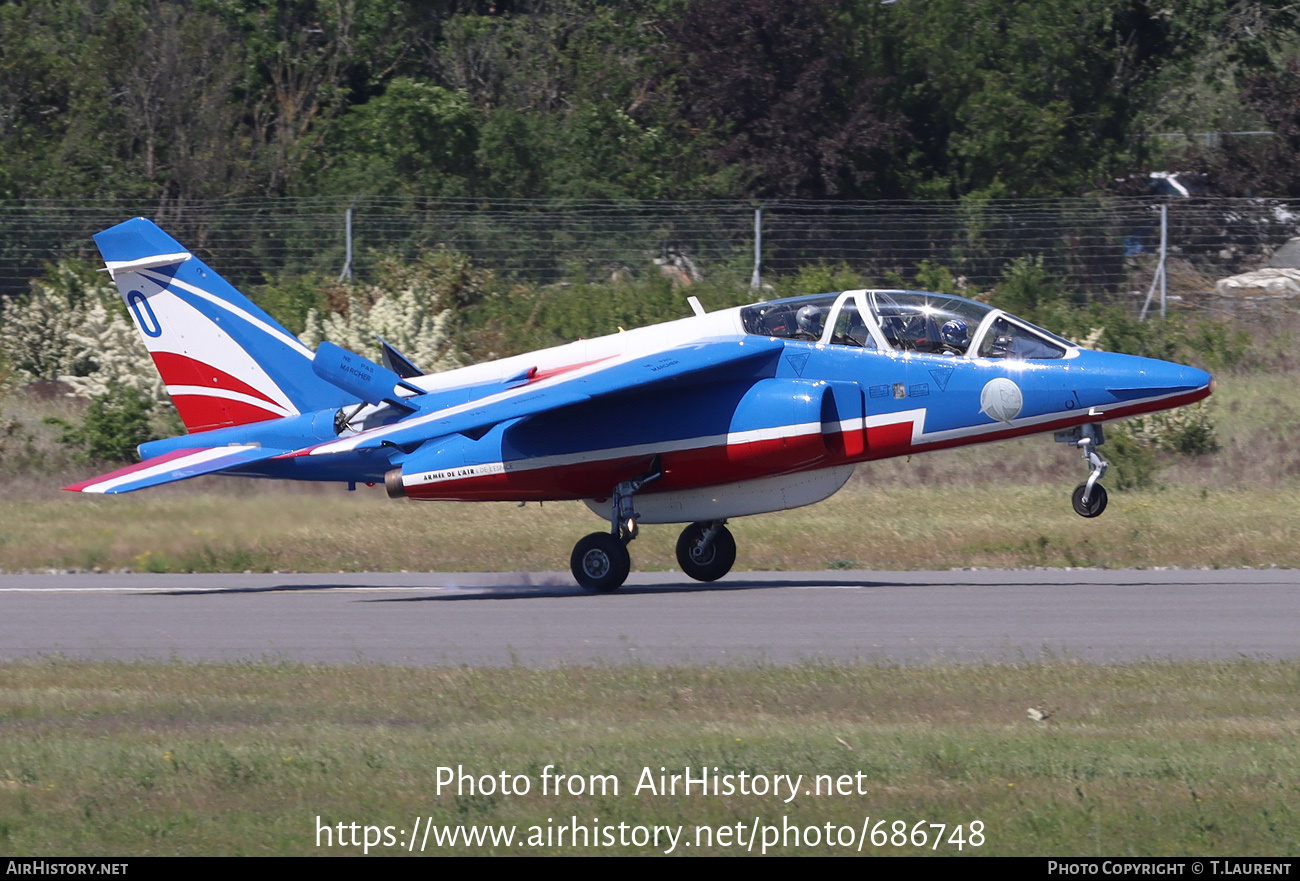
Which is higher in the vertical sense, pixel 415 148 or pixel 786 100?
pixel 786 100

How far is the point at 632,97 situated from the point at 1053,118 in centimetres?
1142

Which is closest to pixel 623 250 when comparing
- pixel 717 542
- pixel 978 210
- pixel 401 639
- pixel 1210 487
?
pixel 978 210

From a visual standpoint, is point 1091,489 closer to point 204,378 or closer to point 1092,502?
point 1092,502

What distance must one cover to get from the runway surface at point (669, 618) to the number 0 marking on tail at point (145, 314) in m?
2.78

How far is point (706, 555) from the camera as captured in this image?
1642 cm

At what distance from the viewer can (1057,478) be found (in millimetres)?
23703

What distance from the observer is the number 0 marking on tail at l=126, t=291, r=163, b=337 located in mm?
17109

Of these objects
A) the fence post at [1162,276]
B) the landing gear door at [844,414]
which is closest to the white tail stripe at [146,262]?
the landing gear door at [844,414]

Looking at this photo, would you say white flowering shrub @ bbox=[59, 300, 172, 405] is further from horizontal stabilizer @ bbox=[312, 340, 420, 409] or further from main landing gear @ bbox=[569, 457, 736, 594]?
main landing gear @ bbox=[569, 457, 736, 594]

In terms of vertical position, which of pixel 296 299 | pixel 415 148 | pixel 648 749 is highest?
pixel 415 148

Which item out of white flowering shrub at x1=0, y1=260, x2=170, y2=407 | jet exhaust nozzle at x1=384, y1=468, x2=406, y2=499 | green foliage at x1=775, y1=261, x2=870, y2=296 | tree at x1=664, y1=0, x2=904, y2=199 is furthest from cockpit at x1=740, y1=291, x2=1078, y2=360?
tree at x1=664, y1=0, x2=904, y2=199

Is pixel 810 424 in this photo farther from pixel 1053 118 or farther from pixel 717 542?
pixel 1053 118

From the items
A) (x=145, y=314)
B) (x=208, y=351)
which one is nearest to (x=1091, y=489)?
(x=208, y=351)

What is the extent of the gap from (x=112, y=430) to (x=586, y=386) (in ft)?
41.7
